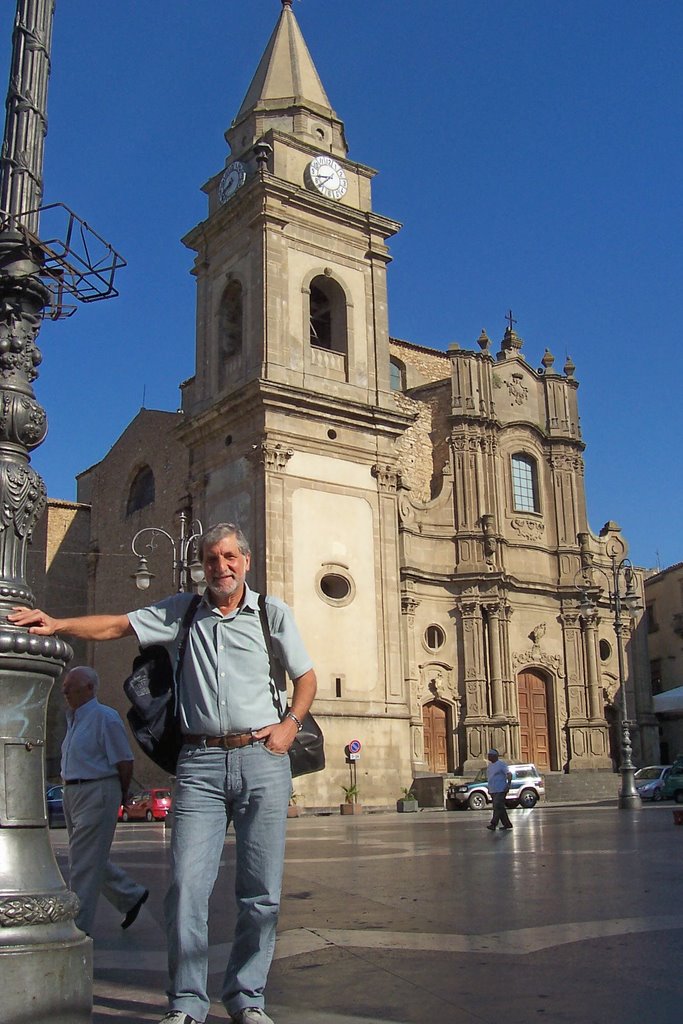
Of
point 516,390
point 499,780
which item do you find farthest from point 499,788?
point 516,390

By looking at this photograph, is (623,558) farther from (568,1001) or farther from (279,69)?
(568,1001)

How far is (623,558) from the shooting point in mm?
42812

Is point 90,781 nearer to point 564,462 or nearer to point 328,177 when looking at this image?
point 328,177

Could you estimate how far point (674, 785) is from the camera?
3316 cm

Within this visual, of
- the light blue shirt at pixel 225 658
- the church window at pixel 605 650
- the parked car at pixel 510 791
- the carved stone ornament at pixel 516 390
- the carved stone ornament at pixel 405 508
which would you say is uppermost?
the carved stone ornament at pixel 516 390

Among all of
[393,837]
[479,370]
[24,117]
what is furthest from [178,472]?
[24,117]

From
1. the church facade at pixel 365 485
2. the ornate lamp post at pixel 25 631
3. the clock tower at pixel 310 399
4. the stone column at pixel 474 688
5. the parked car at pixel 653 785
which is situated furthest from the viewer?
the stone column at pixel 474 688

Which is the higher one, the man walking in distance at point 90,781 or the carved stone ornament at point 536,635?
the carved stone ornament at point 536,635

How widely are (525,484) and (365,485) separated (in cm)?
1280

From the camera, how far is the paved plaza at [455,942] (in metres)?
4.46

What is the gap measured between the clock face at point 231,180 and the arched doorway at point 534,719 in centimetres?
1907

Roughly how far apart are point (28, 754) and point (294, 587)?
23.5 m

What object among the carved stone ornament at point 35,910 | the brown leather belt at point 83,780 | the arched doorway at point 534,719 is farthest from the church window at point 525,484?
the carved stone ornament at point 35,910

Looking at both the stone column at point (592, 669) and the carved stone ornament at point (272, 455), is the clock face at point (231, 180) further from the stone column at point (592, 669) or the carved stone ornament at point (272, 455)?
the stone column at point (592, 669)
